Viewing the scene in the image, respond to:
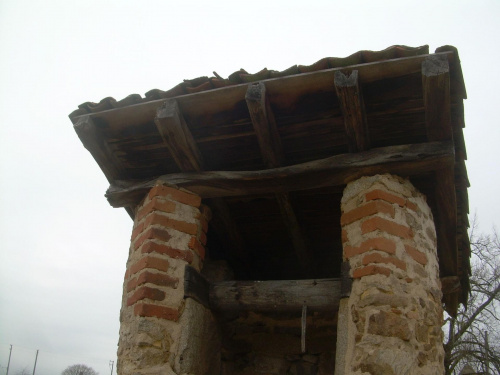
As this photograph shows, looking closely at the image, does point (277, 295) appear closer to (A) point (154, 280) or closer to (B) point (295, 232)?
(B) point (295, 232)

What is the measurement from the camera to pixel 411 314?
8.57ft

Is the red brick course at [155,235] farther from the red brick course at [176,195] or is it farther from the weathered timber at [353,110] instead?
the weathered timber at [353,110]

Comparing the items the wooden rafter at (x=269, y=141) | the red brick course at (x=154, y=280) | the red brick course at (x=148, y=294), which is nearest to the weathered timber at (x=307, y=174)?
the wooden rafter at (x=269, y=141)

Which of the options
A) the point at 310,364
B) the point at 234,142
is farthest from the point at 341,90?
the point at 310,364

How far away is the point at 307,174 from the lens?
3230mm

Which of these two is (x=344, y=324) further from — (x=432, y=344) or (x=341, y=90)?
(x=341, y=90)

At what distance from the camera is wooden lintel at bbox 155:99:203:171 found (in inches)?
122

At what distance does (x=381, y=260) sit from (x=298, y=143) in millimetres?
1050

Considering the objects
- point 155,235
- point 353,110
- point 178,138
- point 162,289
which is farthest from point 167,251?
point 353,110

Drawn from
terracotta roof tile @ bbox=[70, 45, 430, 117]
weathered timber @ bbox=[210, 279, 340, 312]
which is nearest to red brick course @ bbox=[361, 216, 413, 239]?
weathered timber @ bbox=[210, 279, 340, 312]

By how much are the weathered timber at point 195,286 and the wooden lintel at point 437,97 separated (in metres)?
1.90

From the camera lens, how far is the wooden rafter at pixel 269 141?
9.56 feet

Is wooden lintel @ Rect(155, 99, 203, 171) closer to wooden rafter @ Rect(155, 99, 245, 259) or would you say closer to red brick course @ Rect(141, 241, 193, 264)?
wooden rafter @ Rect(155, 99, 245, 259)

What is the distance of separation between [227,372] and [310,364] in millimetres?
724
